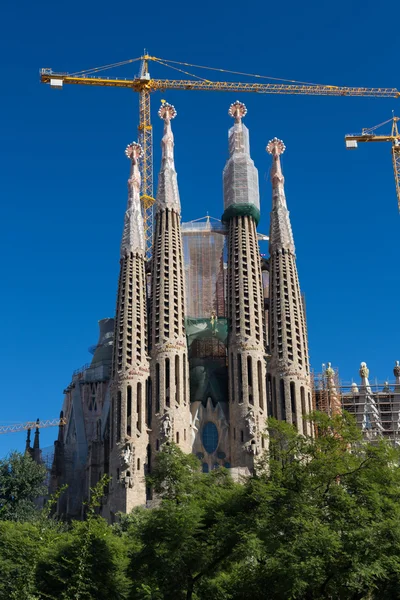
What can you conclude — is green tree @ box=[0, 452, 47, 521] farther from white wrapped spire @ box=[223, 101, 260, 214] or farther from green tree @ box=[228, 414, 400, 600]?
Answer: green tree @ box=[228, 414, 400, 600]

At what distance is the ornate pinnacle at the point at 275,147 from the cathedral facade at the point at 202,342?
0.08 metres

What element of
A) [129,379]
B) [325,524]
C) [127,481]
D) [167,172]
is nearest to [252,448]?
[127,481]

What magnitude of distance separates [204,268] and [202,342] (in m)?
7.06

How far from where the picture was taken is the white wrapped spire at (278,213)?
69.0 meters

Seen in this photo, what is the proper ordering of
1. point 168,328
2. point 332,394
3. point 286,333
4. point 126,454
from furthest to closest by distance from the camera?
point 332,394, point 286,333, point 168,328, point 126,454

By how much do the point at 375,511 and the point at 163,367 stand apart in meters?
35.4

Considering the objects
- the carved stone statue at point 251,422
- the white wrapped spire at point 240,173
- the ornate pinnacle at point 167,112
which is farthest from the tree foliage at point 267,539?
the ornate pinnacle at point 167,112

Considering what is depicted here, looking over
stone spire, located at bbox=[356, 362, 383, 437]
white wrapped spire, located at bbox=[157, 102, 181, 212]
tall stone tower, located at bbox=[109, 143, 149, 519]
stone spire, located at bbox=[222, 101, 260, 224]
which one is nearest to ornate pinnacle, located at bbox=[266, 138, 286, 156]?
stone spire, located at bbox=[222, 101, 260, 224]

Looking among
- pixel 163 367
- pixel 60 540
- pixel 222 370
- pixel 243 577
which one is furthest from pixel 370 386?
pixel 243 577

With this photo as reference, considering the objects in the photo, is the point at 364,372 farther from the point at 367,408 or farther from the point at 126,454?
the point at 126,454

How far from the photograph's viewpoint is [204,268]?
75.2 m

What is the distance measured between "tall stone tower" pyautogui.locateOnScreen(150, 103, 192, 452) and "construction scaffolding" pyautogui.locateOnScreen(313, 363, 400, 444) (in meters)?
11.7

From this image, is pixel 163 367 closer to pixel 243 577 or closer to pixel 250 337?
pixel 250 337

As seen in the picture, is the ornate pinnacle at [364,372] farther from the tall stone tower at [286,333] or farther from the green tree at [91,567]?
the green tree at [91,567]
